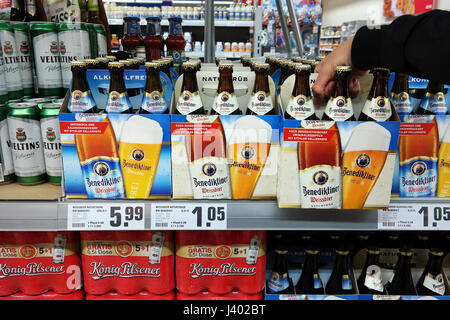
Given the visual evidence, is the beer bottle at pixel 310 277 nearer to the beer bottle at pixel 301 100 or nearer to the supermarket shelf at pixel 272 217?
the supermarket shelf at pixel 272 217

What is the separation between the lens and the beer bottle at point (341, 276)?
4.22 feet

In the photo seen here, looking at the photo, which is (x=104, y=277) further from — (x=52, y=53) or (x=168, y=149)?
(x=52, y=53)

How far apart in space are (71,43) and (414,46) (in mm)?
1018

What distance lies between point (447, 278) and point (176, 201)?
98cm

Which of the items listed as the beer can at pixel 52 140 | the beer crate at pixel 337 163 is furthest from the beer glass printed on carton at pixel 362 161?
the beer can at pixel 52 140

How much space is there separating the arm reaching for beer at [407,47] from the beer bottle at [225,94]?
273 millimetres

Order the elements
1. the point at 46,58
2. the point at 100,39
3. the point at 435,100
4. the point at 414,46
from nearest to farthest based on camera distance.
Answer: the point at 414,46 → the point at 435,100 → the point at 46,58 → the point at 100,39

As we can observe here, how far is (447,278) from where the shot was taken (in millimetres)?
1304

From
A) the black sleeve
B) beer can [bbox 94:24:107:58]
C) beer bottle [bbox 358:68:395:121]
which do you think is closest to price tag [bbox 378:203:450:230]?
beer bottle [bbox 358:68:395:121]

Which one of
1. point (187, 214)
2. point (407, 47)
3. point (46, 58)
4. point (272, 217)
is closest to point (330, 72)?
point (407, 47)

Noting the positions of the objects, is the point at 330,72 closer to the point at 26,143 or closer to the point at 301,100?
the point at 301,100

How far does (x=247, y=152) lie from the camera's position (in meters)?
0.99

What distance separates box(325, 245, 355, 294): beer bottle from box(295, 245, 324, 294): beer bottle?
0.04 meters

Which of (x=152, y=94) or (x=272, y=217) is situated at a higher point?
(x=152, y=94)
